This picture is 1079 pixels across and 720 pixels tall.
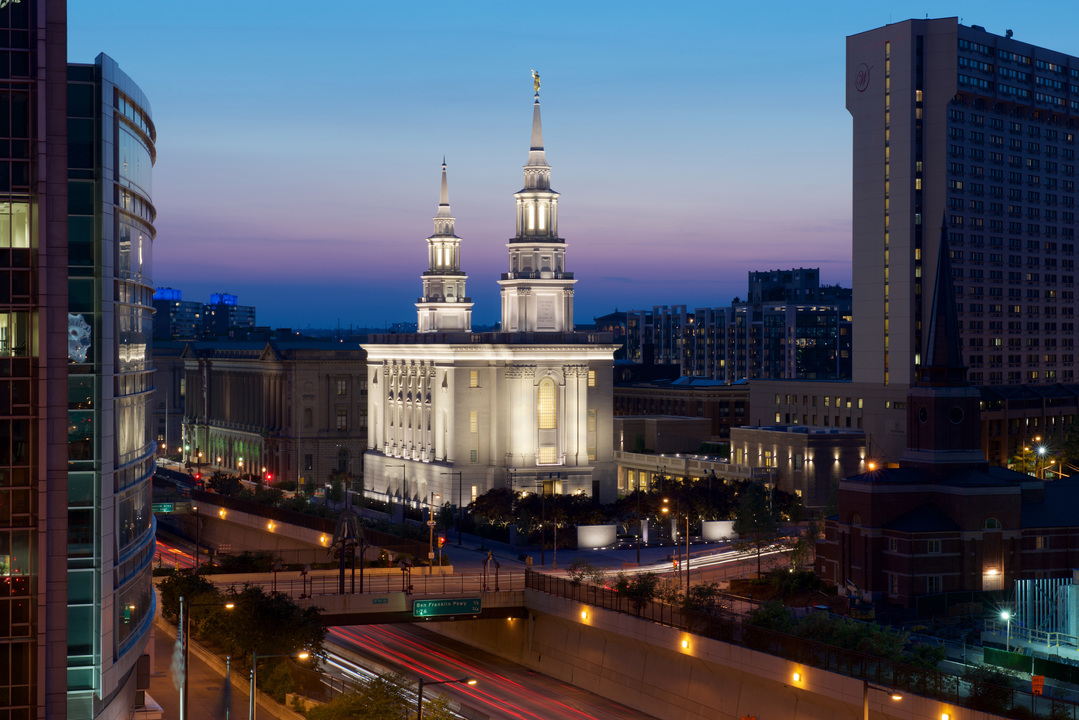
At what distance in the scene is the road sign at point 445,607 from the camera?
75438 mm

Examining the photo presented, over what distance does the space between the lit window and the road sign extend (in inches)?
2242

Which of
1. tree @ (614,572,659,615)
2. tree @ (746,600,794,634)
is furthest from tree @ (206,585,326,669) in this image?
tree @ (746,600,794,634)

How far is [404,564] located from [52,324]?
139 feet

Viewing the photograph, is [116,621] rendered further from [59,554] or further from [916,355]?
[916,355]

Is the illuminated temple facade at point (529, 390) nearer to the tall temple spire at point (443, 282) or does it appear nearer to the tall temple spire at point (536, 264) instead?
the tall temple spire at point (536, 264)

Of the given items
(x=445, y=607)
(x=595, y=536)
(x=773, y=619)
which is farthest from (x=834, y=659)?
(x=595, y=536)

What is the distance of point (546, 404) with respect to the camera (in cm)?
13438

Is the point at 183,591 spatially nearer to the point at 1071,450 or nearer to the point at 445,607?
the point at 445,607

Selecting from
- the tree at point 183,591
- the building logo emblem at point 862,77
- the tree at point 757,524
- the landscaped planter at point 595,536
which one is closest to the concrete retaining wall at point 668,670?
the tree at point 757,524

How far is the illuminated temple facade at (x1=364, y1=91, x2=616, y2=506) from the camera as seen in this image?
133 m

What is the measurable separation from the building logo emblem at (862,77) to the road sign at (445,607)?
335 ft

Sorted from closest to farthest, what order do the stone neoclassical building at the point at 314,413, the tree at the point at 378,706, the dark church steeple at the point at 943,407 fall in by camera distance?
1. the tree at the point at 378,706
2. the dark church steeple at the point at 943,407
3. the stone neoclassical building at the point at 314,413

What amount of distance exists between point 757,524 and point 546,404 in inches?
1771

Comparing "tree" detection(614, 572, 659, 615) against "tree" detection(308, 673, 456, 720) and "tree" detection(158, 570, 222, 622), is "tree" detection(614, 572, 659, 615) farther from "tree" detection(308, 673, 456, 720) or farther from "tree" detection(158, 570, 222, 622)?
"tree" detection(158, 570, 222, 622)
